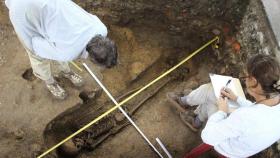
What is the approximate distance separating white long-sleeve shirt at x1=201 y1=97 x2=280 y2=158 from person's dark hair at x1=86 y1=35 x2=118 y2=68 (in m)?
1.19

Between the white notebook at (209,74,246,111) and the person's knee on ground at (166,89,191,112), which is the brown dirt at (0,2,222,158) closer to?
the person's knee on ground at (166,89,191,112)

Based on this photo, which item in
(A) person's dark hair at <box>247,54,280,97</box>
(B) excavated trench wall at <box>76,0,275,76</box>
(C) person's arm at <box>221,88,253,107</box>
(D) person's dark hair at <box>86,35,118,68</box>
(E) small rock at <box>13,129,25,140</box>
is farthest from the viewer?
(B) excavated trench wall at <box>76,0,275,76</box>

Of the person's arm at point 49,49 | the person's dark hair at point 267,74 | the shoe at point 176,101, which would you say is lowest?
the shoe at point 176,101

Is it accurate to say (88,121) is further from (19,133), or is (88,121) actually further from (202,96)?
(202,96)

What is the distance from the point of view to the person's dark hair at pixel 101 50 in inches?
138

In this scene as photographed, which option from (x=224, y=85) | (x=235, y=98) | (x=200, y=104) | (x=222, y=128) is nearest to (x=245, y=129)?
(x=222, y=128)

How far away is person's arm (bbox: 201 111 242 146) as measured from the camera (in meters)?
3.24

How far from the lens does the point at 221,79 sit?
4.12m

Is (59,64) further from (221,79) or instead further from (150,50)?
(221,79)

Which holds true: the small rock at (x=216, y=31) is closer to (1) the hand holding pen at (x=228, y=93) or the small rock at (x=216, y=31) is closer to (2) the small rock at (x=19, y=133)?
(1) the hand holding pen at (x=228, y=93)

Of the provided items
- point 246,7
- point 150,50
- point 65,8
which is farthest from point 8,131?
point 246,7

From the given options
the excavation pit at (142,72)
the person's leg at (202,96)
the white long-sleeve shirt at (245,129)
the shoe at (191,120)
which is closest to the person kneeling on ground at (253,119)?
the white long-sleeve shirt at (245,129)

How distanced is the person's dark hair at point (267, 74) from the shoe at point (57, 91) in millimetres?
2508

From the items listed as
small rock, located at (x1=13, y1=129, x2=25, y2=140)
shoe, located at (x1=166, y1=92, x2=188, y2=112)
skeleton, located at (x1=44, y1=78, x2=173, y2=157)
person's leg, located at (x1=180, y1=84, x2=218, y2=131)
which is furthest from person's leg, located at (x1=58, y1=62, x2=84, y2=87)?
person's leg, located at (x1=180, y1=84, x2=218, y2=131)
